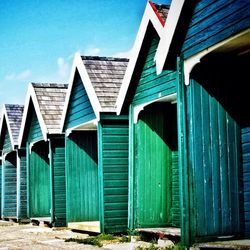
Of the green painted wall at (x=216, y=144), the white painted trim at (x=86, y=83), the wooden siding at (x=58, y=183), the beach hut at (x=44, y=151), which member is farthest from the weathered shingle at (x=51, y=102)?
the green painted wall at (x=216, y=144)

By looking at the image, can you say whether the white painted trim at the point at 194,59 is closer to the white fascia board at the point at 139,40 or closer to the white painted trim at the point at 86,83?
Answer: the white fascia board at the point at 139,40

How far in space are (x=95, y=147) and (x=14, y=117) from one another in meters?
7.99

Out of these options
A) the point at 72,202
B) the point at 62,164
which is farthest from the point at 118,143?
the point at 62,164

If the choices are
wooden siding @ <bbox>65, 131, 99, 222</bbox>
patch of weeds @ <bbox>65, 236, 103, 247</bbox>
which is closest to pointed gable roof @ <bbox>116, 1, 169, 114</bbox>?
patch of weeds @ <bbox>65, 236, 103, 247</bbox>

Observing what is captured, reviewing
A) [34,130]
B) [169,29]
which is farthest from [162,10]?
[34,130]

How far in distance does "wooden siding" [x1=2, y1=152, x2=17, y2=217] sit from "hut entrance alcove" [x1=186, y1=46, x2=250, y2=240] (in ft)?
51.9

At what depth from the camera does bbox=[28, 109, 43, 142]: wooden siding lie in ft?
60.5

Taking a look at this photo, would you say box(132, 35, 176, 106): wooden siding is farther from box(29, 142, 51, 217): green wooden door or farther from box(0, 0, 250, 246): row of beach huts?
box(29, 142, 51, 217): green wooden door

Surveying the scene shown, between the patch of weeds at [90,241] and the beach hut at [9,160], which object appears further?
the beach hut at [9,160]

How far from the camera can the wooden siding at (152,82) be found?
395 inches

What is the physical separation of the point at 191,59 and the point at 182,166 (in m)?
1.77

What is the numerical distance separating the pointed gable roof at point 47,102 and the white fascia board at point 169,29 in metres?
8.56

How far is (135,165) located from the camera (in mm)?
11391

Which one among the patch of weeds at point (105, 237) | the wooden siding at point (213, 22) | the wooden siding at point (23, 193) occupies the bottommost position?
the patch of weeds at point (105, 237)
